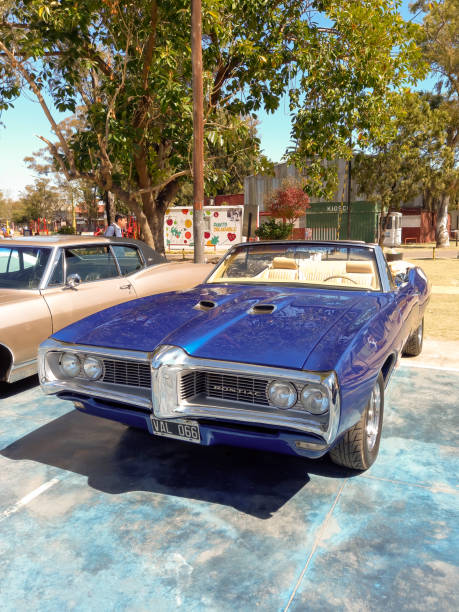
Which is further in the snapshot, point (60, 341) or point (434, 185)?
point (434, 185)

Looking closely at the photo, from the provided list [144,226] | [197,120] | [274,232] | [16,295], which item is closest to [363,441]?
[16,295]

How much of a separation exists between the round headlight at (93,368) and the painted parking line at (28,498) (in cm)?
69

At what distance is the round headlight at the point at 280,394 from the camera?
8.53ft

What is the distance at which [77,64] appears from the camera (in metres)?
11.5

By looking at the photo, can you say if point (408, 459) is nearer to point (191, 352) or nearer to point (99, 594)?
point (191, 352)

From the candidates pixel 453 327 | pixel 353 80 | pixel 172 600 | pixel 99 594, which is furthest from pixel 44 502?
pixel 353 80

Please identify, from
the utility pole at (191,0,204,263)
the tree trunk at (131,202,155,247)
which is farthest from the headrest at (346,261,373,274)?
the tree trunk at (131,202,155,247)

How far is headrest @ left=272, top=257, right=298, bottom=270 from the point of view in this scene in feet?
15.1

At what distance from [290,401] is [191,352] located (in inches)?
23.4

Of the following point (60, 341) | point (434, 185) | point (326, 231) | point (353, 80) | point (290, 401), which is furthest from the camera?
point (326, 231)

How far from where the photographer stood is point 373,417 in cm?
325

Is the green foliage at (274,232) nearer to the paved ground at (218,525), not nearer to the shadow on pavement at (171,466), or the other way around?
the paved ground at (218,525)

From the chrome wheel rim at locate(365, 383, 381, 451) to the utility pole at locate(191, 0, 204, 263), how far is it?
6.70 meters

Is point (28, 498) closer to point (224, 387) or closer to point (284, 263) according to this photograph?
point (224, 387)
